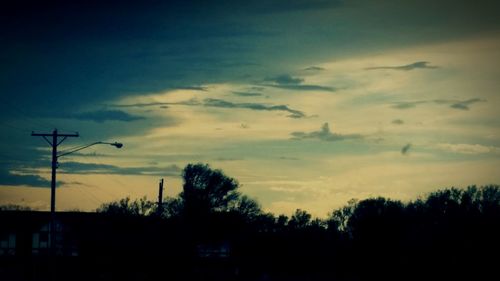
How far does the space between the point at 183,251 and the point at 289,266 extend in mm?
25876

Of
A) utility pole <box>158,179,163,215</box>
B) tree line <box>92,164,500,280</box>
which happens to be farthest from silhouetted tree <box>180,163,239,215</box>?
utility pole <box>158,179,163,215</box>

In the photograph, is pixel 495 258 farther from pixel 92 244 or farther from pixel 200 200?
pixel 200 200

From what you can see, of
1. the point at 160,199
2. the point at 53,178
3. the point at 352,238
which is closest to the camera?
the point at 53,178

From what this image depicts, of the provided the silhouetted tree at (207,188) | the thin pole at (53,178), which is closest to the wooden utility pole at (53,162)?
the thin pole at (53,178)

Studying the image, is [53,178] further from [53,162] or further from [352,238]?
[352,238]

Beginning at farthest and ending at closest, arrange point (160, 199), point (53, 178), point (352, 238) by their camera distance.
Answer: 1. point (352, 238)
2. point (160, 199)
3. point (53, 178)

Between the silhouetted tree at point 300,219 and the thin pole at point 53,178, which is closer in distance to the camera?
the thin pole at point 53,178

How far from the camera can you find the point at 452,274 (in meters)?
47.5

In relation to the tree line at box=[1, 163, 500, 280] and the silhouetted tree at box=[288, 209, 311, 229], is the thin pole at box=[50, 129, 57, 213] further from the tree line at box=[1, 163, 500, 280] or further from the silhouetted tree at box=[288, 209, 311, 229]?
the silhouetted tree at box=[288, 209, 311, 229]

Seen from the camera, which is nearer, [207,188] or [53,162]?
[53,162]

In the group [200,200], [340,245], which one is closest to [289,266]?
[340,245]

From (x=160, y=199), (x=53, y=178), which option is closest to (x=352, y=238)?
(x=160, y=199)

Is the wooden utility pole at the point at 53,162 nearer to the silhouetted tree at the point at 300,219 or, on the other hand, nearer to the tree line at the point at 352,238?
the tree line at the point at 352,238

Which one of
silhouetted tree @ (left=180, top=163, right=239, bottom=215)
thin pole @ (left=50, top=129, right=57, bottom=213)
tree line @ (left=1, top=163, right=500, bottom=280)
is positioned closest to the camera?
thin pole @ (left=50, top=129, right=57, bottom=213)
